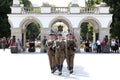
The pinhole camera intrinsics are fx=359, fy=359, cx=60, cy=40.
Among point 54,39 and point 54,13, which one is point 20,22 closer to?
point 54,13

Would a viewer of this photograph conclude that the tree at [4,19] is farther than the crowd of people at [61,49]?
Yes

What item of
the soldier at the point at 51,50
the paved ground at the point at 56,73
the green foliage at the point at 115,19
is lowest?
the paved ground at the point at 56,73

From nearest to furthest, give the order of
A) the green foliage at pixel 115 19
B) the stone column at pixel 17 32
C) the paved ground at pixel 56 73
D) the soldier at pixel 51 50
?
the paved ground at pixel 56 73, the soldier at pixel 51 50, the stone column at pixel 17 32, the green foliage at pixel 115 19

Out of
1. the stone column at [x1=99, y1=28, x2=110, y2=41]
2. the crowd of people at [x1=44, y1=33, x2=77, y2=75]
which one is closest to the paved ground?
the crowd of people at [x1=44, y1=33, x2=77, y2=75]

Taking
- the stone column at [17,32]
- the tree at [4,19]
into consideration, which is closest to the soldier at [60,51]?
the stone column at [17,32]

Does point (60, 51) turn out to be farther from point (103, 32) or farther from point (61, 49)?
point (103, 32)

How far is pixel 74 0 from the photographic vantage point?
36.9 meters

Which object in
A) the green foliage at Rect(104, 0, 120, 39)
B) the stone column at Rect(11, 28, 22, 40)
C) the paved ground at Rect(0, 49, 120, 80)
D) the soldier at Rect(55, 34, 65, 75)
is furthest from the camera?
the green foliage at Rect(104, 0, 120, 39)

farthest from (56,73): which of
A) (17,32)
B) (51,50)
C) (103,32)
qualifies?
(103,32)

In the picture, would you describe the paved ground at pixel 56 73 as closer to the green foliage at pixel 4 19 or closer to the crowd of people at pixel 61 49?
the crowd of people at pixel 61 49

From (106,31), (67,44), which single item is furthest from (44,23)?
(67,44)

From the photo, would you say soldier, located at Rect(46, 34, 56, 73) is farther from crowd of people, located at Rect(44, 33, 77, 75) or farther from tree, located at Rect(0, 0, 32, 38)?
tree, located at Rect(0, 0, 32, 38)

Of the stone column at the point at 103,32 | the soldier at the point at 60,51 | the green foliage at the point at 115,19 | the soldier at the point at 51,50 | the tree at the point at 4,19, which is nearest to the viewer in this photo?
the soldier at the point at 60,51

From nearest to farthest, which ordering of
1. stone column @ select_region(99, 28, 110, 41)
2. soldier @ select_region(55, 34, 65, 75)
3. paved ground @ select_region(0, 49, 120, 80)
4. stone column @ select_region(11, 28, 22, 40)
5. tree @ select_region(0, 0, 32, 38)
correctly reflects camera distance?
paved ground @ select_region(0, 49, 120, 80)
soldier @ select_region(55, 34, 65, 75)
stone column @ select_region(11, 28, 22, 40)
stone column @ select_region(99, 28, 110, 41)
tree @ select_region(0, 0, 32, 38)
